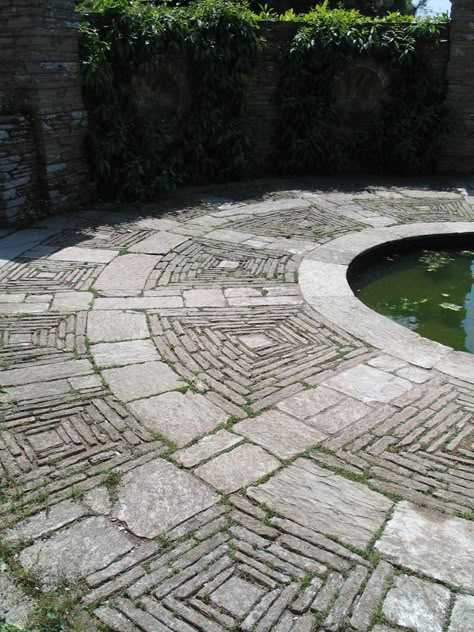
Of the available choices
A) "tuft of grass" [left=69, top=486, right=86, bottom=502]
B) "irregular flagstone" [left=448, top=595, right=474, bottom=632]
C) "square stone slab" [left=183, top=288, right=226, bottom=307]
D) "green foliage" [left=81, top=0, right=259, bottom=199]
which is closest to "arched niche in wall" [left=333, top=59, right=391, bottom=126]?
"green foliage" [left=81, top=0, right=259, bottom=199]

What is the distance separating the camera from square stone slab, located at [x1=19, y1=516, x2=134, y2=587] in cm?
194

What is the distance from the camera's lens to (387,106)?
29.5 feet

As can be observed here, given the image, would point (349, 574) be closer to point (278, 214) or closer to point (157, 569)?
point (157, 569)

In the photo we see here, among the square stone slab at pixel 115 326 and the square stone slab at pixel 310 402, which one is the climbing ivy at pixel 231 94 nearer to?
the square stone slab at pixel 115 326

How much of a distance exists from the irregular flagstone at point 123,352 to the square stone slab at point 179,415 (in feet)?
1.55

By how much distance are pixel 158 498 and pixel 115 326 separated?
180 cm

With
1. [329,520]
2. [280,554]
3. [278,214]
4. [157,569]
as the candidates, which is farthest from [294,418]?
[278,214]

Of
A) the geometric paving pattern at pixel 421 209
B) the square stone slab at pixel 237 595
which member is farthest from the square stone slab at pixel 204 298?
the geometric paving pattern at pixel 421 209

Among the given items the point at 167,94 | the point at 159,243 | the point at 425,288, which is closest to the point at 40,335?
the point at 159,243

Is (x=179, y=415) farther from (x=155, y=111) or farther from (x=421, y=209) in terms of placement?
(x=155, y=111)

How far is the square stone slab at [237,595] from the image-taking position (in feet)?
5.98

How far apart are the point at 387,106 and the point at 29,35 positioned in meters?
5.53

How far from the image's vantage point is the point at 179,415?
2.88m

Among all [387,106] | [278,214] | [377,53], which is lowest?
[278,214]
